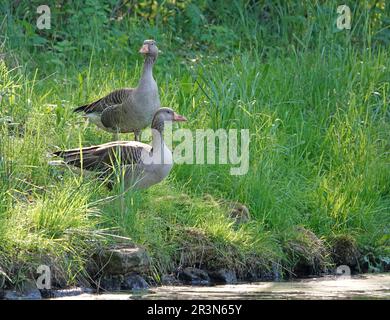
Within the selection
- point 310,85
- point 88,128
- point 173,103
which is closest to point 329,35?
point 310,85

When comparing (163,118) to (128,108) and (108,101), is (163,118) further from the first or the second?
(108,101)

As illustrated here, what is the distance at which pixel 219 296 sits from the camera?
7.89 meters

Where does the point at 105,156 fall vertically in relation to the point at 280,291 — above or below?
above

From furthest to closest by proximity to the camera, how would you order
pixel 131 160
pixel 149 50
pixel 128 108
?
pixel 149 50 → pixel 128 108 → pixel 131 160

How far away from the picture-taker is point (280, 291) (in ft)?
26.9

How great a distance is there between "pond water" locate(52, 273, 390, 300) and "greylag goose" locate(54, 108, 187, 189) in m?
1.04

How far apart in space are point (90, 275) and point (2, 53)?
3801mm

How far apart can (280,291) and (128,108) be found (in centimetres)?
277

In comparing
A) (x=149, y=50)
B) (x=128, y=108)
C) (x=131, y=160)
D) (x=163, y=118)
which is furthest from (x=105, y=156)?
(x=149, y=50)

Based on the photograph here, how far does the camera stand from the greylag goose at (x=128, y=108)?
33.3ft

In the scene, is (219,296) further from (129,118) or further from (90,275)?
(129,118)

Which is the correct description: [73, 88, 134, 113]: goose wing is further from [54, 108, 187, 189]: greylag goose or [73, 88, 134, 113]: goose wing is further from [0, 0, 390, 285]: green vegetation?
[54, 108, 187, 189]: greylag goose

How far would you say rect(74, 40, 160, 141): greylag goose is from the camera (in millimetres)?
10148
